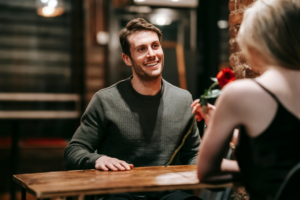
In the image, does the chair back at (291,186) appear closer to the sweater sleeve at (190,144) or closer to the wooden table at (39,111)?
the sweater sleeve at (190,144)

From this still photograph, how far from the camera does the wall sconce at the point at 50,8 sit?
471cm

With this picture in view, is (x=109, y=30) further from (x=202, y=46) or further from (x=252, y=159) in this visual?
(x=252, y=159)

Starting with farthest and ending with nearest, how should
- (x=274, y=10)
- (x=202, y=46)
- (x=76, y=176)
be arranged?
(x=202, y=46)
(x=76, y=176)
(x=274, y=10)

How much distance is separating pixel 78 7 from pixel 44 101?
137 centimetres

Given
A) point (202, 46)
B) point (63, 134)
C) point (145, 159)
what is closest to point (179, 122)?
point (145, 159)

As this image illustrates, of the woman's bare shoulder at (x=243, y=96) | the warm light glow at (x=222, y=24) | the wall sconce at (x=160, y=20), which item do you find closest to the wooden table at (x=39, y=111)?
the wall sconce at (x=160, y=20)

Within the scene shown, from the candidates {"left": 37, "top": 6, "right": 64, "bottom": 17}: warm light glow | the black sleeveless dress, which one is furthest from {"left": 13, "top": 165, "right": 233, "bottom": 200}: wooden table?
{"left": 37, "top": 6, "right": 64, "bottom": 17}: warm light glow

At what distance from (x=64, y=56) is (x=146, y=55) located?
3125 millimetres

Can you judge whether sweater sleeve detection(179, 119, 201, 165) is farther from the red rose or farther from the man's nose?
the red rose

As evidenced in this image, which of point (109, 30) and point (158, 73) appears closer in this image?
point (158, 73)

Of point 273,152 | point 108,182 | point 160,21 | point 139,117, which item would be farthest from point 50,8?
point 273,152

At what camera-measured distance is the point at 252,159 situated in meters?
1.13

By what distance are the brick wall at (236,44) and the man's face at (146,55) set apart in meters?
0.45

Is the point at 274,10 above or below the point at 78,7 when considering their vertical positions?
below
